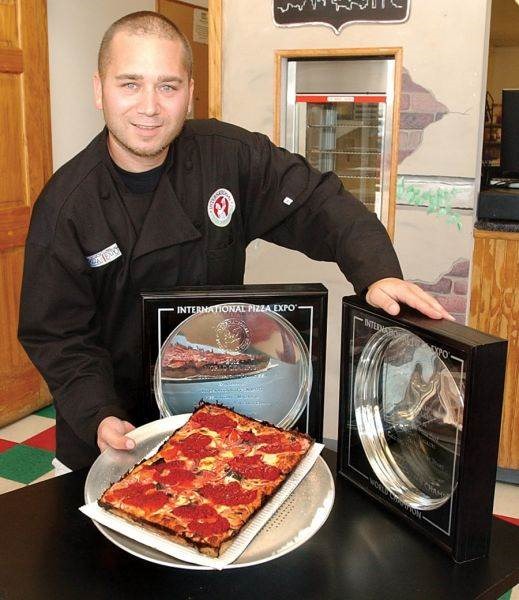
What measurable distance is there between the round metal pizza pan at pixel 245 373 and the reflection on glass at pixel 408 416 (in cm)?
13

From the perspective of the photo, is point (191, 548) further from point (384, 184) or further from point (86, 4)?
point (86, 4)

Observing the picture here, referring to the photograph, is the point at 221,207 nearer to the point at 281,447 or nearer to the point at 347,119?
the point at 281,447

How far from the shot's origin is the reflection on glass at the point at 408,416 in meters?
1.01

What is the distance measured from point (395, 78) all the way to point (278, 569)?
213 centimetres

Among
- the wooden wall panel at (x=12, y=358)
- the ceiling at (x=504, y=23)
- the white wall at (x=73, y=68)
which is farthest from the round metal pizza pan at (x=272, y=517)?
the ceiling at (x=504, y=23)

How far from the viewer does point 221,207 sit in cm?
158

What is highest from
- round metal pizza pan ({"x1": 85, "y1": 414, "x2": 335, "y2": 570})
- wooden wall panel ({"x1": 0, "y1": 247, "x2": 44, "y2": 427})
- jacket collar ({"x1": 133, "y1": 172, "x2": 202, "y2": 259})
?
jacket collar ({"x1": 133, "y1": 172, "x2": 202, "y2": 259})

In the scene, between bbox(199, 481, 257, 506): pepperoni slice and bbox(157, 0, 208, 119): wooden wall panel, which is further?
bbox(157, 0, 208, 119): wooden wall panel

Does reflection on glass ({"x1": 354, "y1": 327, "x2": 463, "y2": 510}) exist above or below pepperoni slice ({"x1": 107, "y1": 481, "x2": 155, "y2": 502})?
above

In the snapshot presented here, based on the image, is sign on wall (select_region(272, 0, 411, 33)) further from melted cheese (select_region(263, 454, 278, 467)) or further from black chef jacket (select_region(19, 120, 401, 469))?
melted cheese (select_region(263, 454, 278, 467))

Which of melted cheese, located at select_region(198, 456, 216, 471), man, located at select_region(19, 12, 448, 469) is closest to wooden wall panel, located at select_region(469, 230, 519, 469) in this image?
man, located at select_region(19, 12, 448, 469)

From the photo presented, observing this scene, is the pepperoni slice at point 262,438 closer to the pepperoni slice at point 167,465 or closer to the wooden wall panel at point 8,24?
the pepperoni slice at point 167,465

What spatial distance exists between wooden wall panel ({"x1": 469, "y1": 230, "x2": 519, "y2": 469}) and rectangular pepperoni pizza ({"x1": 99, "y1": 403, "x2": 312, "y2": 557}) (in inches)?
69.4

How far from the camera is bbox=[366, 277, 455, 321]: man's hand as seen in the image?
3.54 ft
